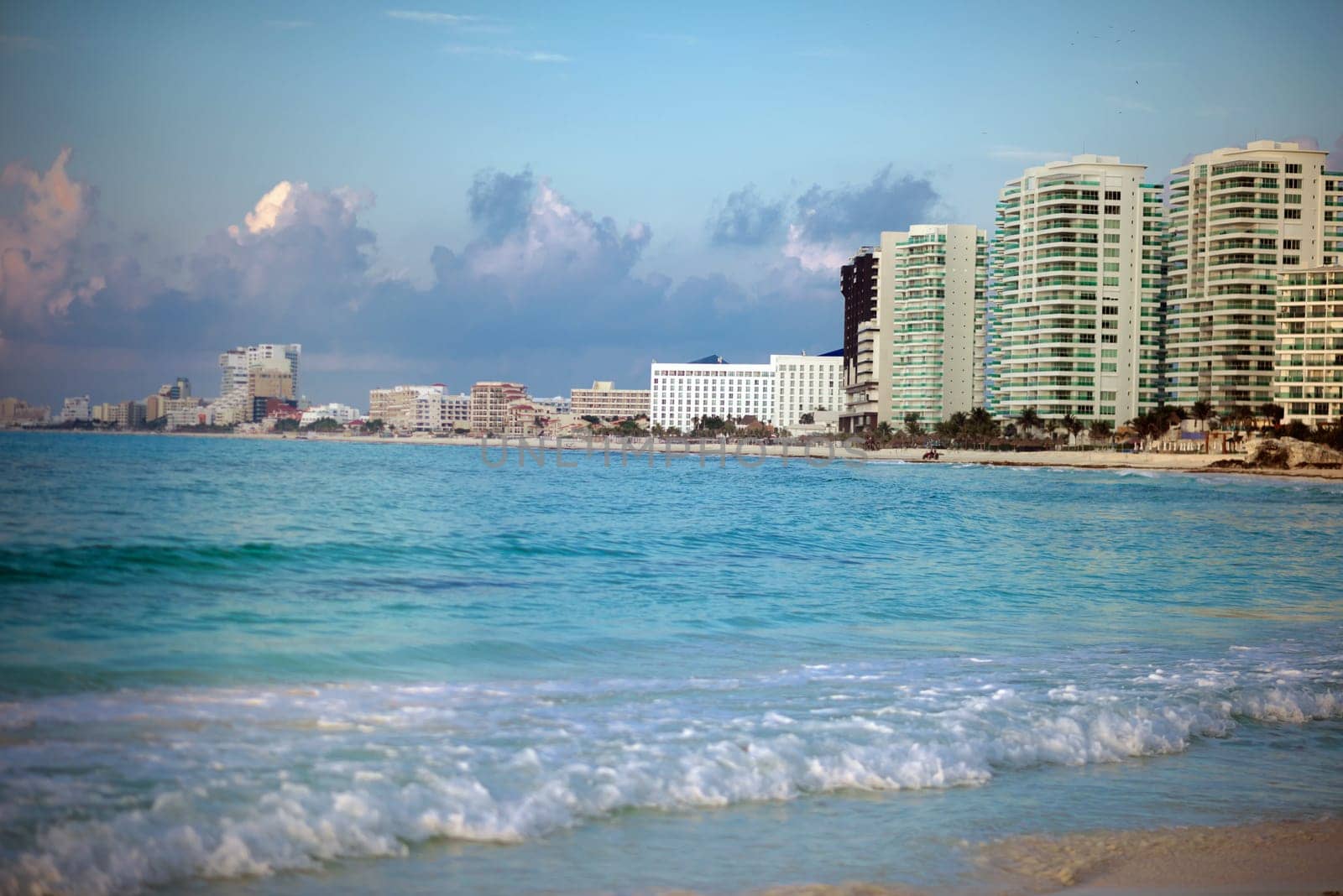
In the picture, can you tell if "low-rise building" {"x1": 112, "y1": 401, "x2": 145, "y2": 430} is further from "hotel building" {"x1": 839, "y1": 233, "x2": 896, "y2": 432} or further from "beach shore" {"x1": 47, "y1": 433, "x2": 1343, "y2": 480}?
"hotel building" {"x1": 839, "y1": 233, "x2": 896, "y2": 432}

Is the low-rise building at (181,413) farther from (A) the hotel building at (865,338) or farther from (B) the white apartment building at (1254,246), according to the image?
(B) the white apartment building at (1254,246)

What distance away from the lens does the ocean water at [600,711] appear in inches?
242

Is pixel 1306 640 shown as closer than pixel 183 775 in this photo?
No

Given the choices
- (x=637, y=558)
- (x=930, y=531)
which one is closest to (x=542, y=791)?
(x=637, y=558)

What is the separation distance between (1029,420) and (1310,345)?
30405 mm

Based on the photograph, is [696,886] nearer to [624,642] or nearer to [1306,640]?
[624,642]

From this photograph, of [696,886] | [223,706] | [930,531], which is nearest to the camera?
[696,886]

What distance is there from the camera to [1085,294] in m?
137

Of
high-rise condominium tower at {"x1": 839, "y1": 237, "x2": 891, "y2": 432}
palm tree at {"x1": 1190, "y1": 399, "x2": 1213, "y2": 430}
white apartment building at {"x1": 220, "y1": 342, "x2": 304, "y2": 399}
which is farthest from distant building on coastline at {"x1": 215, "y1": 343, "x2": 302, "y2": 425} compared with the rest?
palm tree at {"x1": 1190, "y1": 399, "x2": 1213, "y2": 430}

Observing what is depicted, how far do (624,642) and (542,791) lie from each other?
5.11m

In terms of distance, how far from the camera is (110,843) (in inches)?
229

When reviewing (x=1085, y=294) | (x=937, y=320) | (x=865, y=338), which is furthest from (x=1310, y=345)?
(x=865, y=338)

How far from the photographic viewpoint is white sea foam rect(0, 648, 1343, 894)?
6.08 meters

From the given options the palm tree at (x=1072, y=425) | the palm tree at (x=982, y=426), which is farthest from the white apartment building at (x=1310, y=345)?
the palm tree at (x=982, y=426)
